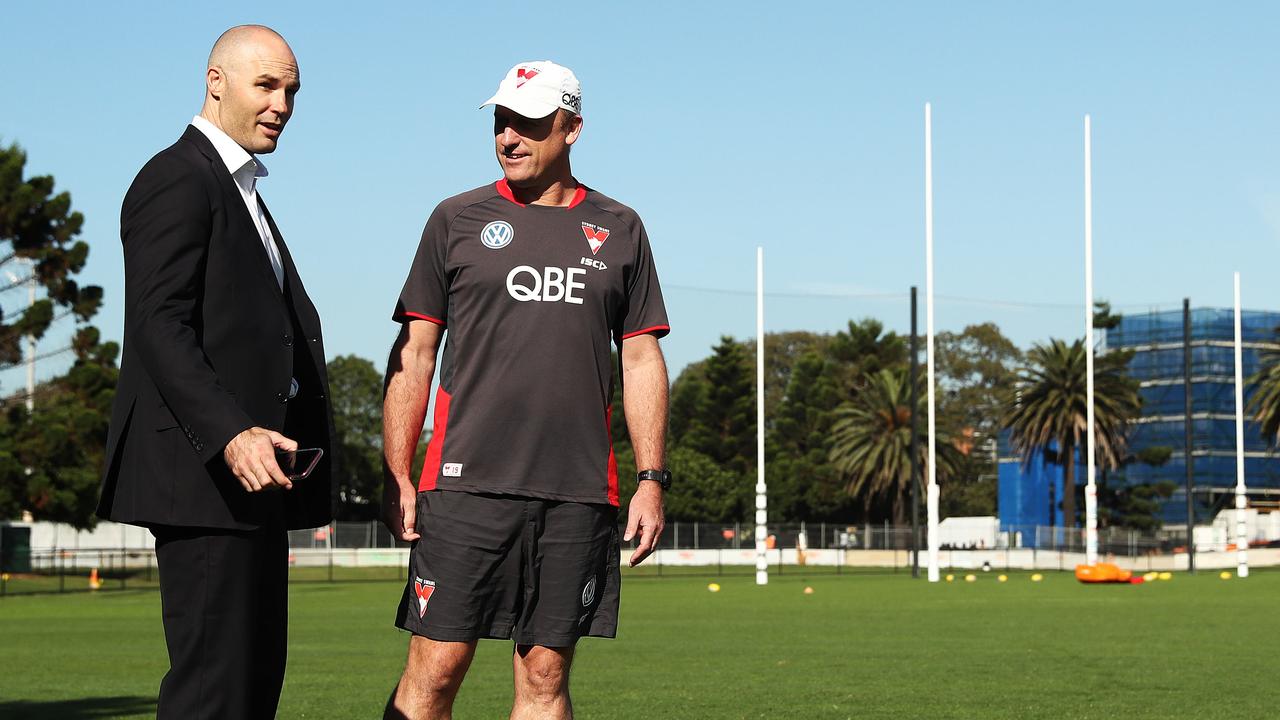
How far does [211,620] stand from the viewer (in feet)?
11.8

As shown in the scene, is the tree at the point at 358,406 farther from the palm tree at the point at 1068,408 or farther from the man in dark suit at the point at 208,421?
the man in dark suit at the point at 208,421

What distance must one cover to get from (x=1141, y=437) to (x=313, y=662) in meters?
76.3

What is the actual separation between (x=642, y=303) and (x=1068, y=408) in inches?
2714

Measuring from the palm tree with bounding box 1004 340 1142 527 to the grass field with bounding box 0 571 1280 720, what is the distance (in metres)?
46.4

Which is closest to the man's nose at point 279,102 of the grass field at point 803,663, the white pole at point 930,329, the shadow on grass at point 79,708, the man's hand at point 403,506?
Answer: the man's hand at point 403,506

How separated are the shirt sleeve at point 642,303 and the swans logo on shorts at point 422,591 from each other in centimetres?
95

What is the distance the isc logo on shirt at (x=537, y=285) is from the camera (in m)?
4.67

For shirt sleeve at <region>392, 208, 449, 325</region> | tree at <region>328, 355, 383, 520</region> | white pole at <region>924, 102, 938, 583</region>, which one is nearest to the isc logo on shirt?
shirt sleeve at <region>392, 208, 449, 325</region>

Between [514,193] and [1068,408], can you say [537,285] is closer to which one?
[514,193]

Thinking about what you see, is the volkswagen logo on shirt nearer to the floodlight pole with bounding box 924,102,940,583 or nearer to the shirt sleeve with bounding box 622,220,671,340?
the shirt sleeve with bounding box 622,220,671,340

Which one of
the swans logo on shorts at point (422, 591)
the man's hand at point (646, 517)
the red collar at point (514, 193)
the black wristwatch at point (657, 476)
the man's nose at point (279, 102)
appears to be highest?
the man's nose at point (279, 102)

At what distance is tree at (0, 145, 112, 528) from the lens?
44.4 meters

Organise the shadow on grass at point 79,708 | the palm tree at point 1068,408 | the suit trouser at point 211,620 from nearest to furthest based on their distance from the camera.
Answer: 1. the suit trouser at point 211,620
2. the shadow on grass at point 79,708
3. the palm tree at point 1068,408

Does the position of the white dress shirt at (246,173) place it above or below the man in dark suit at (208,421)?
above
